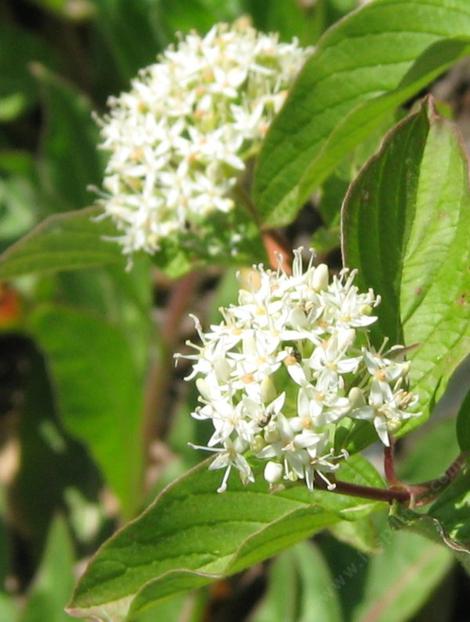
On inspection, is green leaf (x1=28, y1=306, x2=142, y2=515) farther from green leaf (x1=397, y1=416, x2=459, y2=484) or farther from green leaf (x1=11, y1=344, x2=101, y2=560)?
green leaf (x1=397, y1=416, x2=459, y2=484)

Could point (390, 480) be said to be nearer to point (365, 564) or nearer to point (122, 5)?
point (365, 564)

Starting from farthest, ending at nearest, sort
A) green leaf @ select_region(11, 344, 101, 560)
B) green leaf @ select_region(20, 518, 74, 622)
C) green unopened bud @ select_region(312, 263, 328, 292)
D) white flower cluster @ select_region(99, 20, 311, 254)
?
green leaf @ select_region(11, 344, 101, 560), green leaf @ select_region(20, 518, 74, 622), white flower cluster @ select_region(99, 20, 311, 254), green unopened bud @ select_region(312, 263, 328, 292)

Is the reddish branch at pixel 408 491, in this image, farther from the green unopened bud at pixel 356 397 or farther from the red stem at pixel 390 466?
the green unopened bud at pixel 356 397

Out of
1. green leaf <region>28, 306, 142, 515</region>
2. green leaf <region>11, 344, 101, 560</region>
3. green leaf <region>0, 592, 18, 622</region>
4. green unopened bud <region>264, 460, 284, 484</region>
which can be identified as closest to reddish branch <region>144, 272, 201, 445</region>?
green leaf <region>28, 306, 142, 515</region>

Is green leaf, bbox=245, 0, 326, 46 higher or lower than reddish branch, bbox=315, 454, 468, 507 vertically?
higher

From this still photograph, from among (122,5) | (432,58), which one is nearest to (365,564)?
(432,58)

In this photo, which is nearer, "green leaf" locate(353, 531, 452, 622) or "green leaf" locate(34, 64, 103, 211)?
"green leaf" locate(353, 531, 452, 622)
